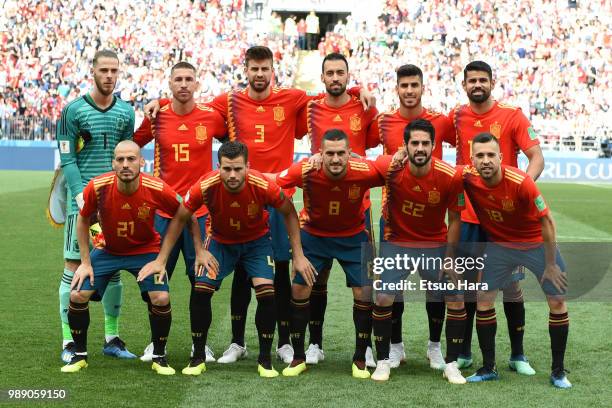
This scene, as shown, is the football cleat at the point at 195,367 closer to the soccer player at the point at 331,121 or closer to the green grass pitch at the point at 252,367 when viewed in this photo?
the green grass pitch at the point at 252,367

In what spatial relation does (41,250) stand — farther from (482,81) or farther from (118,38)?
(118,38)

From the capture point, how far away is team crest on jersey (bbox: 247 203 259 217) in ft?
22.6

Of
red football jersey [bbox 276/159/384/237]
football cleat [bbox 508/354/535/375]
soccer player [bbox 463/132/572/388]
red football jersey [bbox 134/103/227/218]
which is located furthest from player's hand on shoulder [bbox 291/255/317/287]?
football cleat [bbox 508/354/535/375]

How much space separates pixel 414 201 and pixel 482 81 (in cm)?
103

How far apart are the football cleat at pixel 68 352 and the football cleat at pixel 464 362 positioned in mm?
2704

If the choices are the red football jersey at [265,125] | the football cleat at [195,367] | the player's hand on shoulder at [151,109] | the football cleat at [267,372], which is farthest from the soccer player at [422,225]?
the player's hand on shoulder at [151,109]

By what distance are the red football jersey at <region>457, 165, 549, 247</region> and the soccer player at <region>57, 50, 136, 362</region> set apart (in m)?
2.54

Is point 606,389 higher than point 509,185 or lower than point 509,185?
lower

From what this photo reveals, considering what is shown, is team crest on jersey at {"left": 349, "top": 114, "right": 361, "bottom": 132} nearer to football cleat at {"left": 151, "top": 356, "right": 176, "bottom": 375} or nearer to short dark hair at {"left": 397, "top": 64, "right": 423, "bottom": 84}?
short dark hair at {"left": 397, "top": 64, "right": 423, "bottom": 84}

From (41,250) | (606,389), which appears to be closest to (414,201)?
(606,389)

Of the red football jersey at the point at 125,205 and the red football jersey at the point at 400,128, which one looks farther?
the red football jersey at the point at 400,128

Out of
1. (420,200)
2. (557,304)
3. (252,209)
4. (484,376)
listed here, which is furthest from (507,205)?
(252,209)

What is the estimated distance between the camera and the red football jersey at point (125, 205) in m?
6.84

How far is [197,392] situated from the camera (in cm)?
627
